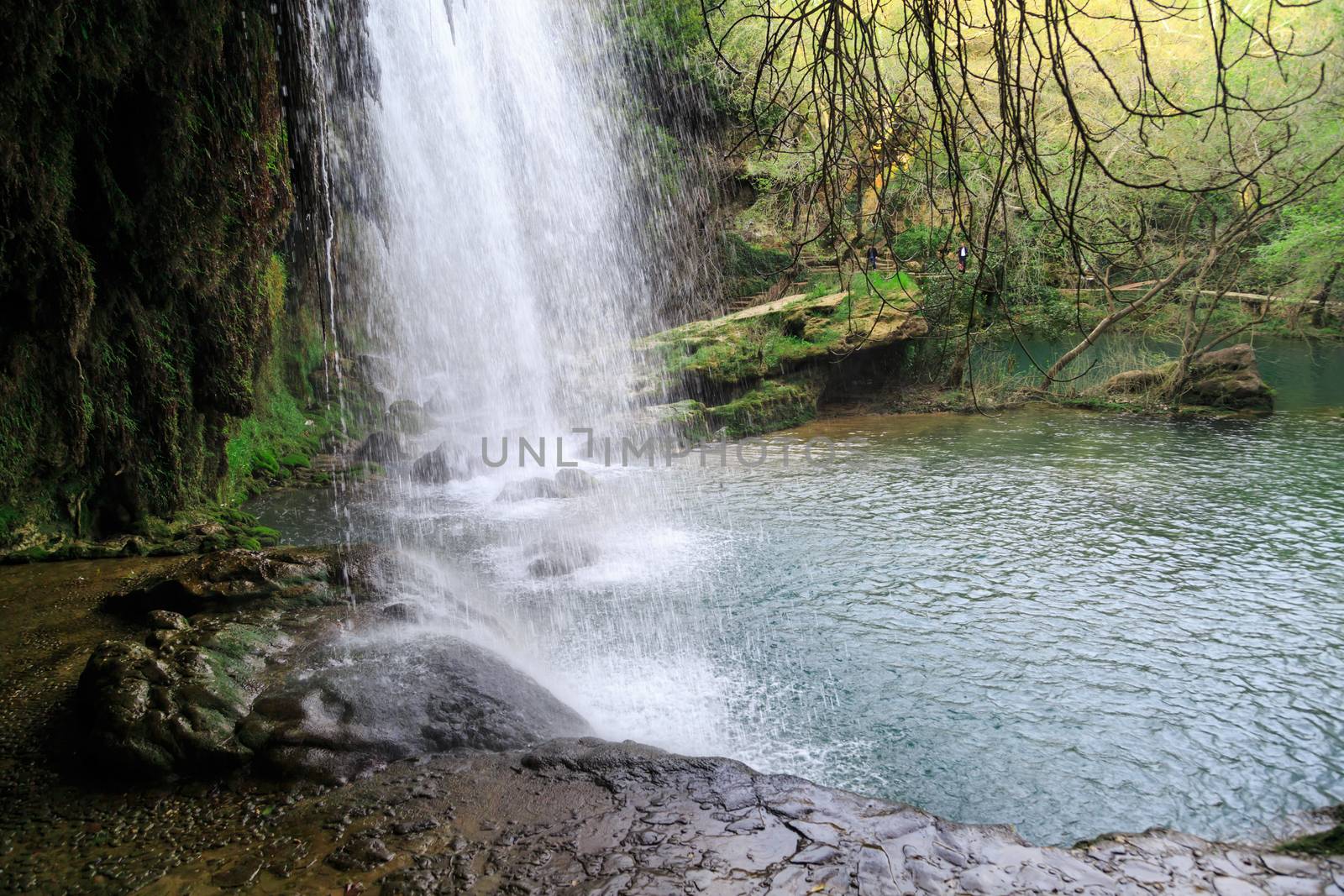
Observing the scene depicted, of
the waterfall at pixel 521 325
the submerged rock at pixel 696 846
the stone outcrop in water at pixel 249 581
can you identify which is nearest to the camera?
the submerged rock at pixel 696 846

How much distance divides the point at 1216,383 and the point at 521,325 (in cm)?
1173

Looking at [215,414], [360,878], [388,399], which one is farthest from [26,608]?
[388,399]

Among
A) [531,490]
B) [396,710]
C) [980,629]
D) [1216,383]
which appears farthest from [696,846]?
[1216,383]

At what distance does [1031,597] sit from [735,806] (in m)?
3.39

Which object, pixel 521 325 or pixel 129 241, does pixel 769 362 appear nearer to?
pixel 521 325

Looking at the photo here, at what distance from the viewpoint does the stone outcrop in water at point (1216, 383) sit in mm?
12164

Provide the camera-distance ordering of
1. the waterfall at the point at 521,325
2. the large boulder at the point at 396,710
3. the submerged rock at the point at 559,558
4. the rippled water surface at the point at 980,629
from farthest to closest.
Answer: the submerged rock at the point at 559,558 < the waterfall at the point at 521,325 < the rippled water surface at the point at 980,629 < the large boulder at the point at 396,710

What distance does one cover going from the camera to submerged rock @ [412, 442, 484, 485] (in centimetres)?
933

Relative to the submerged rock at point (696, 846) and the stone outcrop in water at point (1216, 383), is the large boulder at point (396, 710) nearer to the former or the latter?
the submerged rock at point (696, 846)

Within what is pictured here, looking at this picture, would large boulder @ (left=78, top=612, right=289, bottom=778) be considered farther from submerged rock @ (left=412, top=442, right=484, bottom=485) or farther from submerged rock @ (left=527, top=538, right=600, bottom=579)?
submerged rock @ (left=412, top=442, right=484, bottom=485)

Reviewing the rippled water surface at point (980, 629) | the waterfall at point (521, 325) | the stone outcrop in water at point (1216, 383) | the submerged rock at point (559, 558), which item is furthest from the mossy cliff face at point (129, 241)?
the stone outcrop in water at point (1216, 383)

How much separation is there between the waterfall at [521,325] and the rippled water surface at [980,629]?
6cm

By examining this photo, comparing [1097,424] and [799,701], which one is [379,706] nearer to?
[799,701]

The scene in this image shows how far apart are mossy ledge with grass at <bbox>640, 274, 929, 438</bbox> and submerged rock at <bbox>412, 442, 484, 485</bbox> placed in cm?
289
